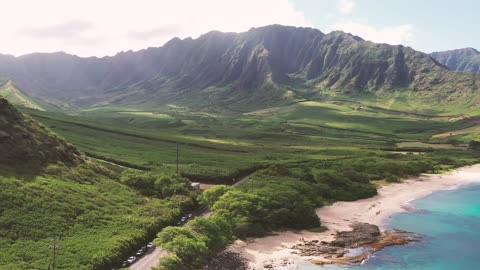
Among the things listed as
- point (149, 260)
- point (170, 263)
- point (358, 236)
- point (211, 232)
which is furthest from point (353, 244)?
point (149, 260)

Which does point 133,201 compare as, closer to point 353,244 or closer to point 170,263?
point 170,263

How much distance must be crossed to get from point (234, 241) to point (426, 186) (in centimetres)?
9104

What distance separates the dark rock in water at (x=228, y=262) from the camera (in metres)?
70.2

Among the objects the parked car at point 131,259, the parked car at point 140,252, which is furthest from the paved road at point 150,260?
the parked car at point 140,252

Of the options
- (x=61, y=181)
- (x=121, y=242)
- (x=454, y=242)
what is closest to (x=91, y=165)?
(x=61, y=181)

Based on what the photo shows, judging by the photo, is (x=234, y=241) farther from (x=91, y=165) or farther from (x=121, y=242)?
(x=91, y=165)

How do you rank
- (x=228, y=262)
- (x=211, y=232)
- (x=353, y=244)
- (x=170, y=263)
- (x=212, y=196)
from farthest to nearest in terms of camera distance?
(x=212, y=196)
(x=353, y=244)
(x=211, y=232)
(x=228, y=262)
(x=170, y=263)

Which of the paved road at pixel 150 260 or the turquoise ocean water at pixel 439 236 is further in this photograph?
the turquoise ocean water at pixel 439 236

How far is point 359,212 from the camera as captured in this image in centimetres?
11056

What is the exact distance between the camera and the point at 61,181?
3445 inches

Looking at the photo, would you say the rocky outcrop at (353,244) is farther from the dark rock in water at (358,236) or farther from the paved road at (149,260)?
the paved road at (149,260)

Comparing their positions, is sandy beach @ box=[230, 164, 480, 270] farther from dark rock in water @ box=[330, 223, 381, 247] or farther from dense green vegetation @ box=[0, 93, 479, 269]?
dense green vegetation @ box=[0, 93, 479, 269]

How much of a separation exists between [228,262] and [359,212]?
50.6 m

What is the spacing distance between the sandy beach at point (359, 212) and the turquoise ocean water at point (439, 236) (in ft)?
13.8
